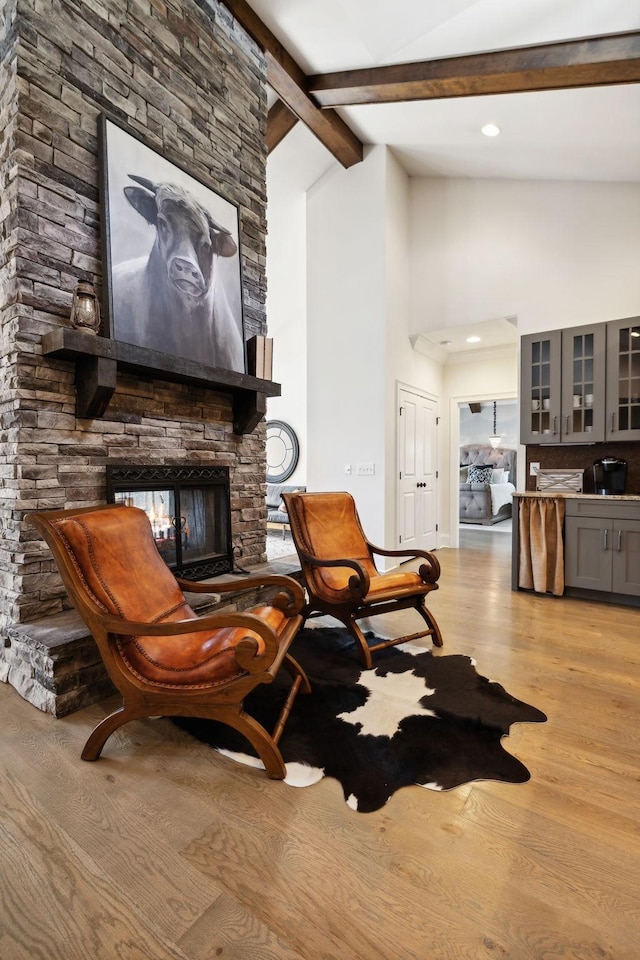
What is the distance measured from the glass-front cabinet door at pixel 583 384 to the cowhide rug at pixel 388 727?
2.63 meters

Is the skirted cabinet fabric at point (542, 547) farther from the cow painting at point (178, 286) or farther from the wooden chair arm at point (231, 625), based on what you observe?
the wooden chair arm at point (231, 625)

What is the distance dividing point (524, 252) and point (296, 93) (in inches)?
105

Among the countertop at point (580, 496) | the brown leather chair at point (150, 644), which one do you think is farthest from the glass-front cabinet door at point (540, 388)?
the brown leather chair at point (150, 644)

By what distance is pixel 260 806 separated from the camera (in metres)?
1.55

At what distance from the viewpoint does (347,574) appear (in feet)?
9.98

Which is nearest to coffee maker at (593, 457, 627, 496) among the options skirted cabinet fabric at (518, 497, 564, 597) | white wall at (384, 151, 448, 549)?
skirted cabinet fabric at (518, 497, 564, 597)

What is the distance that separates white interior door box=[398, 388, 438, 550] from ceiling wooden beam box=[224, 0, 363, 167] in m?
2.61

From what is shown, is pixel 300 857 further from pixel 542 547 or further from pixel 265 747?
pixel 542 547

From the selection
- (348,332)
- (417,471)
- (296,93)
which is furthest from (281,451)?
(296,93)

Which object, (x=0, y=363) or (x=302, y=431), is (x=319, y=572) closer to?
(x=0, y=363)

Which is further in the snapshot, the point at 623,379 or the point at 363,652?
the point at 623,379

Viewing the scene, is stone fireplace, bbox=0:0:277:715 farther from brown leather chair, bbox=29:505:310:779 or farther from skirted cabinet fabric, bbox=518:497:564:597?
skirted cabinet fabric, bbox=518:497:564:597

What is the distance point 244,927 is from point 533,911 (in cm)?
73

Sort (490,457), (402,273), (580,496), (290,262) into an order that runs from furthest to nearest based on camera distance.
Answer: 1. (490,457)
2. (290,262)
3. (402,273)
4. (580,496)
